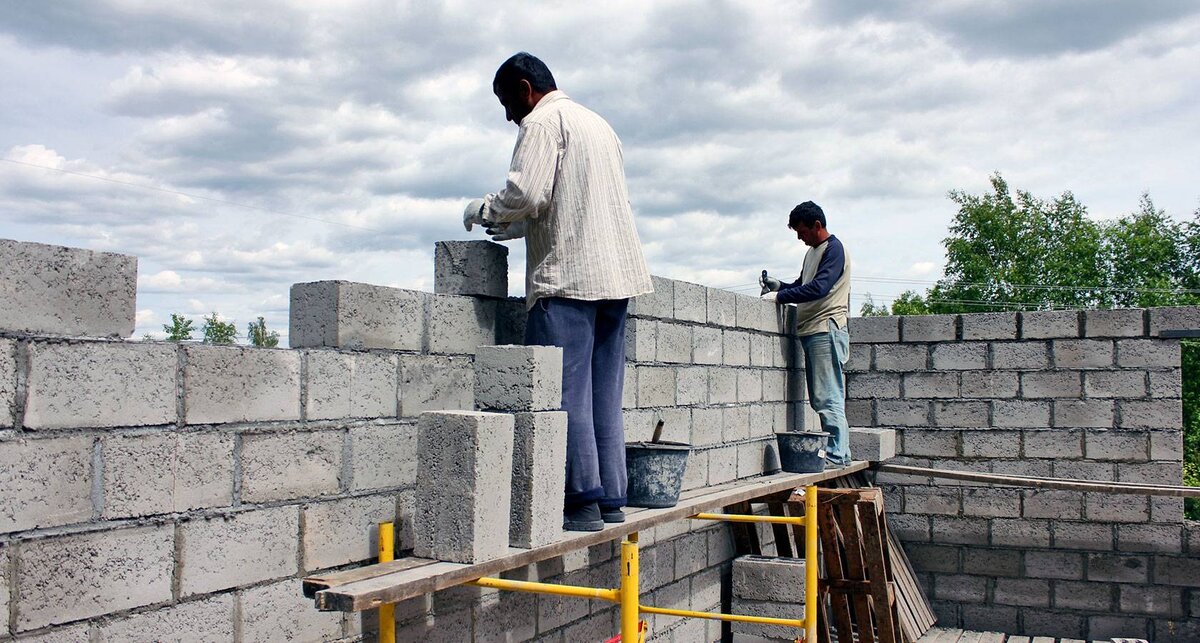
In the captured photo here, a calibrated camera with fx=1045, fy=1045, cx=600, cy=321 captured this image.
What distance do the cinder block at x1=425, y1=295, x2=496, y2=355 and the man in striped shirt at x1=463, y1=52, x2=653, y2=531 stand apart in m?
0.21

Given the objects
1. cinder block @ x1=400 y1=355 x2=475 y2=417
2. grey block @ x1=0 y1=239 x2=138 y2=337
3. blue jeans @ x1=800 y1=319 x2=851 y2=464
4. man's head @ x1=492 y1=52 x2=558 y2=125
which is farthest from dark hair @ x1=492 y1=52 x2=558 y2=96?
blue jeans @ x1=800 y1=319 x2=851 y2=464

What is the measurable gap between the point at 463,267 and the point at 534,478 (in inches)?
32.2

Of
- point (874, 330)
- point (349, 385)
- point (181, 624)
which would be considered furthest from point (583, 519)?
point (874, 330)

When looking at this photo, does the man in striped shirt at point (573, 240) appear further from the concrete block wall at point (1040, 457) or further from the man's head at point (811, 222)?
the concrete block wall at point (1040, 457)

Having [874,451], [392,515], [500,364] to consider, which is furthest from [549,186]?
[874,451]

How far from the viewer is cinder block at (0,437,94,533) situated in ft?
6.88

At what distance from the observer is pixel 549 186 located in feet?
10.3

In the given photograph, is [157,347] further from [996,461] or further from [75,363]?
[996,461]

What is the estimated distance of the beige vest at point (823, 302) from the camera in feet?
18.9

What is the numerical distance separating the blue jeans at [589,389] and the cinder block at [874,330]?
4.04 m

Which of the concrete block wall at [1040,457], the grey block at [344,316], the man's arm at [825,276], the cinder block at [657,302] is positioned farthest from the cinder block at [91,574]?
the concrete block wall at [1040,457]

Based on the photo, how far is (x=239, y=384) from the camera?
258 cm

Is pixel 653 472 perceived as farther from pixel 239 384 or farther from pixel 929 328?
pixel 929 328

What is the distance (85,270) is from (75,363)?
205 millimetres
